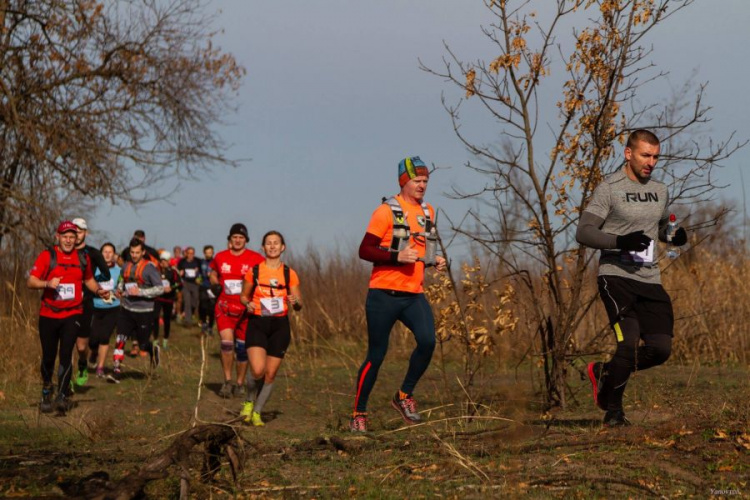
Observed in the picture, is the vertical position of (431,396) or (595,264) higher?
(595,264)

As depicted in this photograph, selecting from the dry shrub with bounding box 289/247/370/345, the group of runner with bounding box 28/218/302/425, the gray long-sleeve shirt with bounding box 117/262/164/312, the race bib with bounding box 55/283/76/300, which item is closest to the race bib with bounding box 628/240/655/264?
the group of runner with bounding box 28/218/302/425

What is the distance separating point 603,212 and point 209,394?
23.0 ft

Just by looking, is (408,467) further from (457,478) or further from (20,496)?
(20,496)

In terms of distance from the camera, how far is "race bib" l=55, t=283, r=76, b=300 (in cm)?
1117

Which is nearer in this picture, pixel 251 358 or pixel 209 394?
pixel 251 358

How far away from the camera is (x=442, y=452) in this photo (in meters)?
6.75

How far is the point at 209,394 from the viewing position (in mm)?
13281

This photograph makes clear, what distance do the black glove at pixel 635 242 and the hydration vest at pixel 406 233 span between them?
1772 millimetres

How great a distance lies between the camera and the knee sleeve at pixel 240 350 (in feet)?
40.7

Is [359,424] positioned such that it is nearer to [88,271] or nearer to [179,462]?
[179,462]

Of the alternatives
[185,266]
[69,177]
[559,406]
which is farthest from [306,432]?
[185,266]

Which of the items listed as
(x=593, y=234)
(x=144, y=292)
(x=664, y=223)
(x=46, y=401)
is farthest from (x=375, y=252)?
(x=144, y=292)

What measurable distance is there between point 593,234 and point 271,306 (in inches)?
155

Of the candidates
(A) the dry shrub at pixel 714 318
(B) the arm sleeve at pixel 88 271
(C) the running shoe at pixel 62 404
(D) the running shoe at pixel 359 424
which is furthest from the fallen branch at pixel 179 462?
(A) the dry shrub at pixel 714 318
